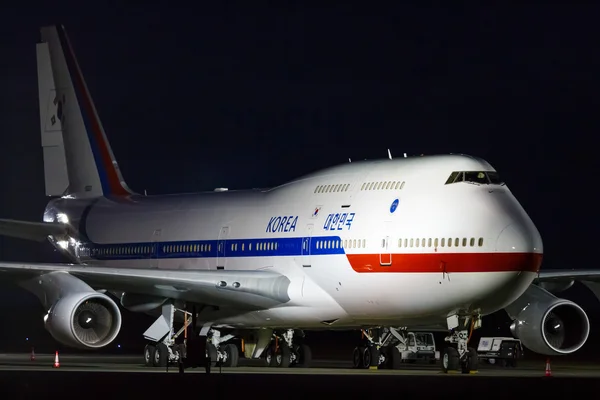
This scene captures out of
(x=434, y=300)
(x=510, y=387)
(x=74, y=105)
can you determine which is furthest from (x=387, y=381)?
(x=74, y=105)

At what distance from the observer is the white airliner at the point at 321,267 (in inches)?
1168

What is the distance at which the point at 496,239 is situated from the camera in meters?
29.0

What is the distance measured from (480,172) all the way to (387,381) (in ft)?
23.7

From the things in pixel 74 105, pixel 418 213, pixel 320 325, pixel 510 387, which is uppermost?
pixel 74 105

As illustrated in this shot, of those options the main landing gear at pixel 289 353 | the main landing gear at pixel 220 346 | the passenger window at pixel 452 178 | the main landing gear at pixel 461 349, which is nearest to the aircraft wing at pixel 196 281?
the main landing gear at pixel 220 346

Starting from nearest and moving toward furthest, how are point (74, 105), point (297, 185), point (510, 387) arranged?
point (510, 387), point (297, 185), point (74, 105)

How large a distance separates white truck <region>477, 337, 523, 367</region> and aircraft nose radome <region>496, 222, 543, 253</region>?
12559 millimetres

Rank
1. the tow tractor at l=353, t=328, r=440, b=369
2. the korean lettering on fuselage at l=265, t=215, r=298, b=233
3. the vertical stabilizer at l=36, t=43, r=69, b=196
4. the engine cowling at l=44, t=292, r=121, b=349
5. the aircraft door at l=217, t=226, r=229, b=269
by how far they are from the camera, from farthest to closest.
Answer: the vertical stabilizer at l=36, t=43, r=69, b=196 → the aircraft door at l=217, t=226, r=229, b=269 → the tow tractor at l=353, t=328, r=440, b=369 → the korean lettering on fuselage at l=265, t=215, r=298, b=233 → the engine cowling at l=44, t=292, r=121, b=349

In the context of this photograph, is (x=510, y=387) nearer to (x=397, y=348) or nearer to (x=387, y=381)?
(x=387, y=381)

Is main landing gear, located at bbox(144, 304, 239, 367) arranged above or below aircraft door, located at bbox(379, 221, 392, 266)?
below

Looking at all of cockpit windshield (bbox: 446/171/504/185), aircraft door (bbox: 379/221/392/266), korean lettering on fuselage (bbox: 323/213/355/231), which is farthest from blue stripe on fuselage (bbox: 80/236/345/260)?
cockpit windshield (bbox: 446/171/504/185)

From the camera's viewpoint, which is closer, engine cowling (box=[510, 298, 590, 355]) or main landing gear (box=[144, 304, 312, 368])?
engine cowling (box=[510, 298, 590, 355])

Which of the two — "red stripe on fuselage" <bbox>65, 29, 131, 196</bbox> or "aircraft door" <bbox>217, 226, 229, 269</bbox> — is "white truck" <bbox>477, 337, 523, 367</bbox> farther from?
"red stripe on fuselage" <bbox>65, 29, 131, 196</bbox>

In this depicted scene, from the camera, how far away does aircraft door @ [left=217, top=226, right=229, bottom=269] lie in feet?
118
